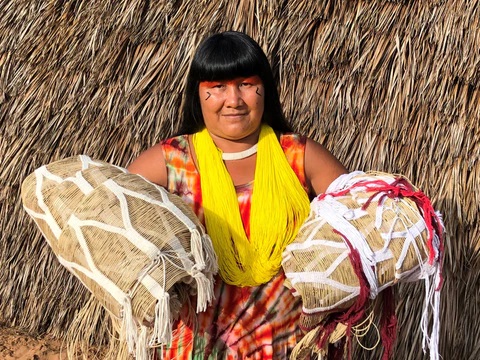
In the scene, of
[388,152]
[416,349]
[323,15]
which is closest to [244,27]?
[323,15]

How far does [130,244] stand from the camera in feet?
5.70

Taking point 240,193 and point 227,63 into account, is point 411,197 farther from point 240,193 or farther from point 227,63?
point 227,63

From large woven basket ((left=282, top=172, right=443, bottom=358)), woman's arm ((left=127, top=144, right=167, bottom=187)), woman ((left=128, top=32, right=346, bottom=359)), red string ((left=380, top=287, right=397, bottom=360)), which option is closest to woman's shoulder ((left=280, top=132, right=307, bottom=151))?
woman ((left=128, top=32, right=346, bottom=359))

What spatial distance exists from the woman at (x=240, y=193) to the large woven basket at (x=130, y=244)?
167 mm

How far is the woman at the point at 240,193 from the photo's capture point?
200 cm

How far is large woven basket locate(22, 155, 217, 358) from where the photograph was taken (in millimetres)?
1703

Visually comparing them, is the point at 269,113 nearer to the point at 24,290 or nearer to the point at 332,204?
the point at 332,204

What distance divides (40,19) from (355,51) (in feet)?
4.14

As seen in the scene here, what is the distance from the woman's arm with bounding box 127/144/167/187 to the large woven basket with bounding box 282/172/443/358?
0.41 meters

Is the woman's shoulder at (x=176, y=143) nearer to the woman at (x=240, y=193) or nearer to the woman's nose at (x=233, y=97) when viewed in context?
the woman at (x=240, y=193)

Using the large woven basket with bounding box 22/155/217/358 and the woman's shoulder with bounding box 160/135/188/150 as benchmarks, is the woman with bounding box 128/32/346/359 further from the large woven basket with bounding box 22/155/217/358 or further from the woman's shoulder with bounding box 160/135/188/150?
the large woven basket with bounding box 22/155/217/358

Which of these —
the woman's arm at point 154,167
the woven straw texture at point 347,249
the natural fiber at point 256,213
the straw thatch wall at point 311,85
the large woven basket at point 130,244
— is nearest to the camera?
the large woven basket at point 130,244

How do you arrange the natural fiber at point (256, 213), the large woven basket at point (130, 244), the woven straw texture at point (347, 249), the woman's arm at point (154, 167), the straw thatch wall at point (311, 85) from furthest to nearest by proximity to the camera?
the straw thatch wall at point (311, 85) < the woman's arm at point (154, 167) < the natural fiber at point (256, 213) < the woven straw texture at point (347, 249) < the large woven basket at point (130, 244)

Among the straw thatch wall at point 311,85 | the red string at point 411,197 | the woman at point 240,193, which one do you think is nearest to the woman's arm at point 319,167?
the woman at point 240,193
